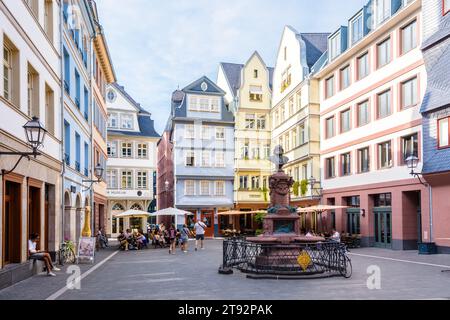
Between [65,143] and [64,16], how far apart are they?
17.4 ft

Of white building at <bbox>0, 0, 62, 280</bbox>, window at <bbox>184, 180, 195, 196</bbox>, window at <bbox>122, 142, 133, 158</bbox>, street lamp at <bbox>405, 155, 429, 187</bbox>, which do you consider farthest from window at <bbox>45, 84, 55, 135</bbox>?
window at <bbox>122, 142, 133, 158</bbox>

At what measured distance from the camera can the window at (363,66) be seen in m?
29.5

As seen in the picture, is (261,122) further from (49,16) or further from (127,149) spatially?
(49,16)

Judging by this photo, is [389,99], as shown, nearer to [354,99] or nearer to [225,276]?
[354,99]

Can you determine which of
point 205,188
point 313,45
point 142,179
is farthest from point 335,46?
point 142,179

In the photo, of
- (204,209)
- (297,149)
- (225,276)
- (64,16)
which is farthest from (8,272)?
(204,209)

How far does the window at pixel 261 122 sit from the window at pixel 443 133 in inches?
1038

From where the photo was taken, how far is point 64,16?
65.2 ft

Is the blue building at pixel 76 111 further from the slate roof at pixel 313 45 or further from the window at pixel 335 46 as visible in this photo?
the slate roof at pixel 313 45

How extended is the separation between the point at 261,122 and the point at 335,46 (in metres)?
15.4

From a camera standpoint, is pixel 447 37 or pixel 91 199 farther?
pixel 91 199

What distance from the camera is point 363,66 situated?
98.6 feet

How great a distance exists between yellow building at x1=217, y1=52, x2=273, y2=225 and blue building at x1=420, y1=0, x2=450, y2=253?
2425cm

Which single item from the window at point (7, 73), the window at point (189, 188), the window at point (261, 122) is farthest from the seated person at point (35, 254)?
the window at point (261, 122)
